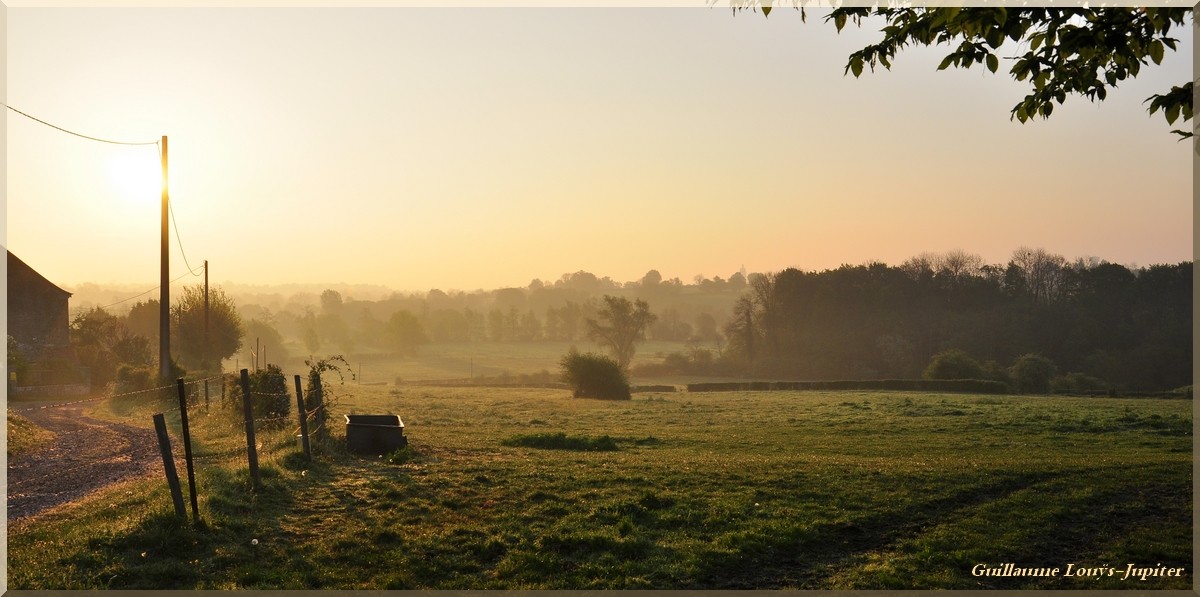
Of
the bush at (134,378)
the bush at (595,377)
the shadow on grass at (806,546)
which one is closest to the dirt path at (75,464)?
the shadow on grass at (806,546)

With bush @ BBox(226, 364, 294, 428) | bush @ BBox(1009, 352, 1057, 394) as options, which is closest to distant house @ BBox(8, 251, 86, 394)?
bush @ BBox(226, 364, 294, 428)

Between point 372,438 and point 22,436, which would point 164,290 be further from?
point 372,438

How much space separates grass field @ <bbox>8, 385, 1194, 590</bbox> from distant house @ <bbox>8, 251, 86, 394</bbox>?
101 ft

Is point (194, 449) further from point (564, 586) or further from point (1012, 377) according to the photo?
point (1012, 377)

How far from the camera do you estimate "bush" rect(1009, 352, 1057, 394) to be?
64.3 meters

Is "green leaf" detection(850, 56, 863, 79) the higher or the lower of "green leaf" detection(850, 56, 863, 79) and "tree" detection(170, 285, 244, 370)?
the higher

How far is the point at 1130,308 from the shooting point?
86.5 m

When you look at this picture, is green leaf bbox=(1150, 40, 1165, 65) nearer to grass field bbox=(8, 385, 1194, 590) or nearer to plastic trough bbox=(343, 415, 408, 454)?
grass field bbox=(8, 385, 1194, 590)

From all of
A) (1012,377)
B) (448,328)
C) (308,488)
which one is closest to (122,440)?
(308,488)

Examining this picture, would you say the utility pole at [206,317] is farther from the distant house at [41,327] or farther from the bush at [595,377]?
the bush at [595,377]

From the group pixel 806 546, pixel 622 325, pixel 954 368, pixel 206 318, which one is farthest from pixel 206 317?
pixel 622 325

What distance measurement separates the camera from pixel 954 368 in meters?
70.2

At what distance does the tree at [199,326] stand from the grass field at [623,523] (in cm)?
4216

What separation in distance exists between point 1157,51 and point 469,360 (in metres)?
133
